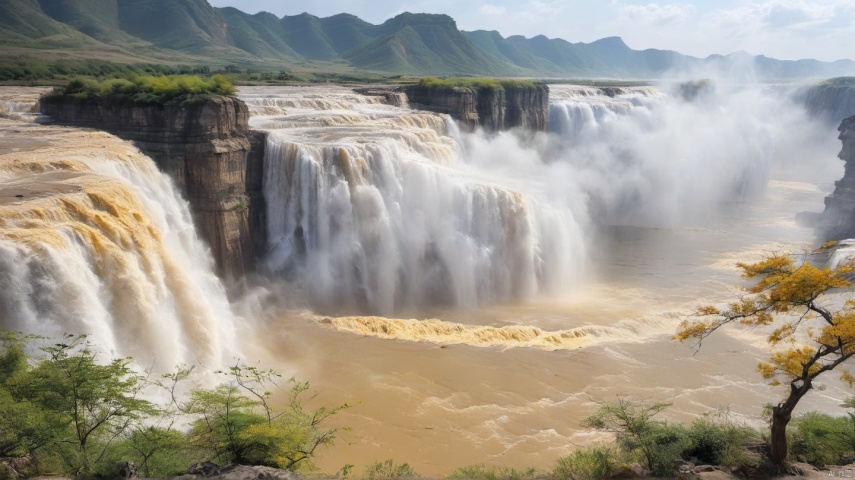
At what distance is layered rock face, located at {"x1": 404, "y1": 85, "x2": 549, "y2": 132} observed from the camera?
1444 inches

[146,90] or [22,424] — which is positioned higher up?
[146,90]

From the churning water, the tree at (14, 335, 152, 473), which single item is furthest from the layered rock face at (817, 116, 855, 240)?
the tree at (14, 335, 152, 473)

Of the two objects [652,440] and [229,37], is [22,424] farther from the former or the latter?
[229,37]

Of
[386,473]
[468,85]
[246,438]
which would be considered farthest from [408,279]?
[468,85]

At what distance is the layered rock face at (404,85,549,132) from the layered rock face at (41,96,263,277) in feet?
58.5

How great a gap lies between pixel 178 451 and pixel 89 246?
5.37 metres

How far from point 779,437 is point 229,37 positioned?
140 m

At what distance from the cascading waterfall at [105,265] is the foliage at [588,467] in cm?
836

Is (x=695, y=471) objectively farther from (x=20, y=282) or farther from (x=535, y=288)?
(x=535, y=288)

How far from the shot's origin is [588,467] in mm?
9688

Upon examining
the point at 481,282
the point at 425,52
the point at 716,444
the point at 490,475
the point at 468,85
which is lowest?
the point at 481,282

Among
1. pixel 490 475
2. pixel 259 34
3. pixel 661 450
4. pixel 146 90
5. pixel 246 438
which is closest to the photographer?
pixel 246 438

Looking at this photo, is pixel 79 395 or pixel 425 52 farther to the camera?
pixel 425 52

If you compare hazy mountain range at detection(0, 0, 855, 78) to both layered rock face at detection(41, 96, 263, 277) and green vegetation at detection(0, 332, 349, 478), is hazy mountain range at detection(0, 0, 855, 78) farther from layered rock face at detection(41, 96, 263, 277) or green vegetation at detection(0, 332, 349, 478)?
green vegetation at detection(0, 332, 349, 478)
